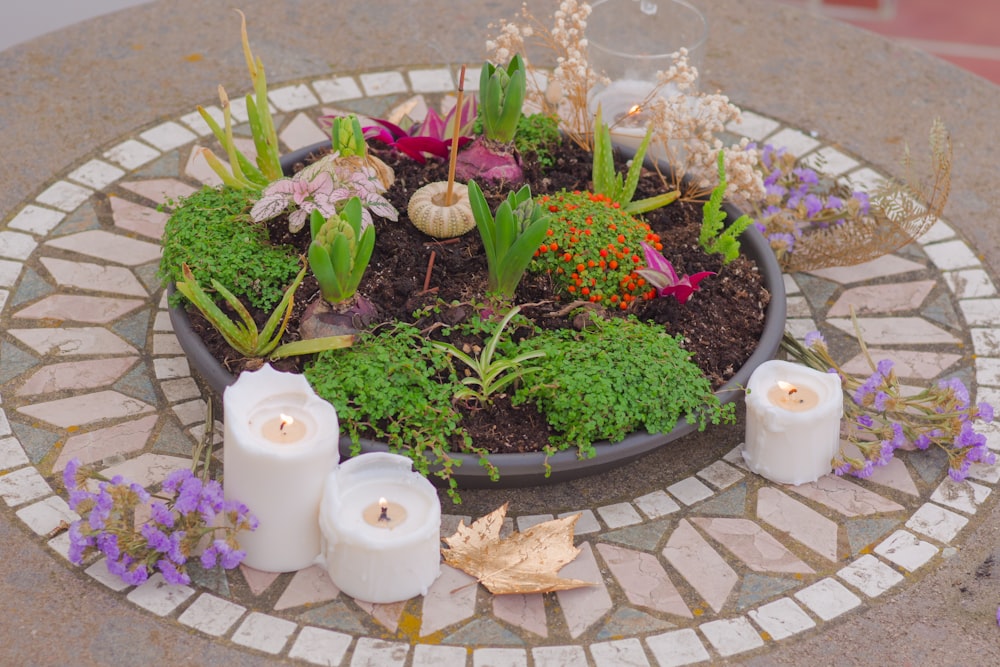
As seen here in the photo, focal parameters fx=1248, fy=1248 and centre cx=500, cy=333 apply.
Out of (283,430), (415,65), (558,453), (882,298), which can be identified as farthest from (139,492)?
(415,65)

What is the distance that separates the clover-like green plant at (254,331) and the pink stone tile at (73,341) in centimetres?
36

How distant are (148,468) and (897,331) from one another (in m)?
1.94

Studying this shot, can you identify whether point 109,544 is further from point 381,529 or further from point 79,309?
point 79,309

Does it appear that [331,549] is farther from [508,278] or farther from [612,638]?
[508,278]

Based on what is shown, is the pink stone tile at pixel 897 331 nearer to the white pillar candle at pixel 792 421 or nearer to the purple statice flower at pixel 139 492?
the white pillar candle at pixel 792 421

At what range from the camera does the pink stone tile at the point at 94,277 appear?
3.32 m

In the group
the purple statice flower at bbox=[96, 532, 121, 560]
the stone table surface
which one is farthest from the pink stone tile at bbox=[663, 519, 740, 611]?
the purple statice flower at bbox=[96, 532, 121, 560]

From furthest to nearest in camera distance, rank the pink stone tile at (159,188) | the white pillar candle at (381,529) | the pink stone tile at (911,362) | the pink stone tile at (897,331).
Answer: the pink stone tile at (159,188)
the pink stone tile at (897,331)
the pink stone tile at (911,362)
the white pillar candle at (381,529)

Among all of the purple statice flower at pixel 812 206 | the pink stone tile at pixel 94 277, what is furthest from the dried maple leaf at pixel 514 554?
the purple statice flower at pixel 812 206

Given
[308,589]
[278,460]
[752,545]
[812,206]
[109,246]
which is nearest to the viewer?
[278,460]

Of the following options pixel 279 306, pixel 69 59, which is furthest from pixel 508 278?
pixel 69 59

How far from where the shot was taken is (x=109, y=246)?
3467 mm

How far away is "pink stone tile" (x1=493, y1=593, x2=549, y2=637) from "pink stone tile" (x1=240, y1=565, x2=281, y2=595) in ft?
1.53

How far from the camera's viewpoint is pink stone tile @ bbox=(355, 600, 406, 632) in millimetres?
2494
